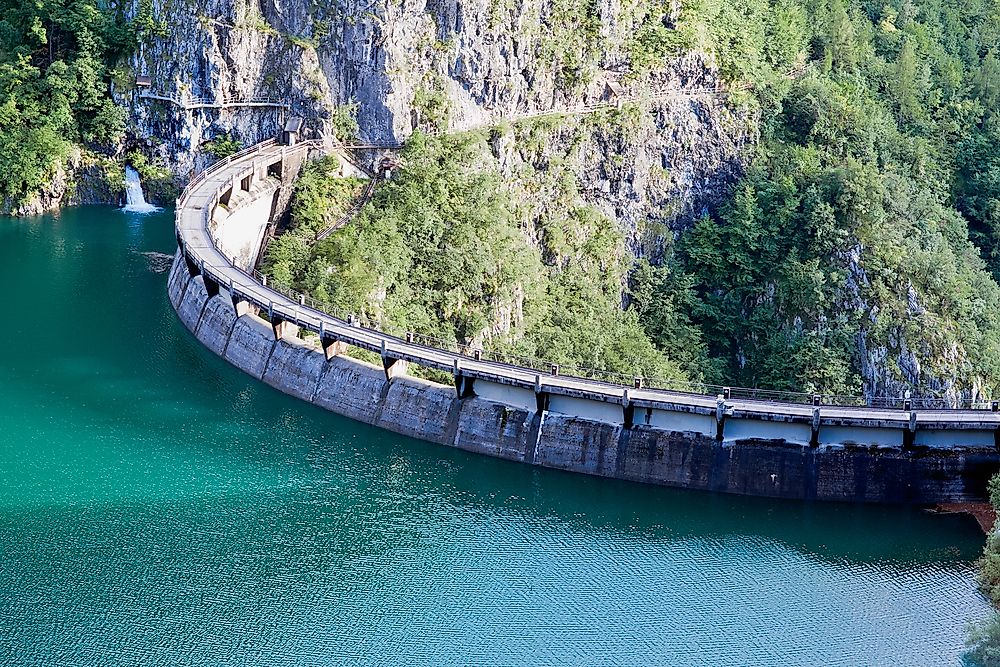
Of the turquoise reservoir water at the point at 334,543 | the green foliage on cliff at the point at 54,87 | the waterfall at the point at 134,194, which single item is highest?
the green foliage on cliff at the point at 54,87

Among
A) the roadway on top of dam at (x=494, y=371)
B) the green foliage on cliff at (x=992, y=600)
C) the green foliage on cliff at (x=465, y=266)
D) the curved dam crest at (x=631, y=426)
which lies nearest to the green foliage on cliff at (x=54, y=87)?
the roadway on top of dam at (x=494, y=371)

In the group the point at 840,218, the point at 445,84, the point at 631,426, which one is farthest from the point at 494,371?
the point at 840,218

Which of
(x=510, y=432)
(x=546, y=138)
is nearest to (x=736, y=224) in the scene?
(x=546, y=138)

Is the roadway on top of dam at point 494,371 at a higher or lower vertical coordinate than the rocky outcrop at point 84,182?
lower

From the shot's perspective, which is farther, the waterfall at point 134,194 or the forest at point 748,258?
the waterfall at point 134,194

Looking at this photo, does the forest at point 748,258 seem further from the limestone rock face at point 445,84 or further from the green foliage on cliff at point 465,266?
the limestone rock face at point 445,84

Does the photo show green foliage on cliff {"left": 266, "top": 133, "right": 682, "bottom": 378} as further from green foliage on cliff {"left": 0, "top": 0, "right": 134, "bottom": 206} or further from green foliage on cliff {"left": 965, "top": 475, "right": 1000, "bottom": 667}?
green foliage on cliff {"left": 965, "top": 475, "right": 1000, "bottom": 667}

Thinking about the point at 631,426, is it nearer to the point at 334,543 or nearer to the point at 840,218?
the point at 334,543
